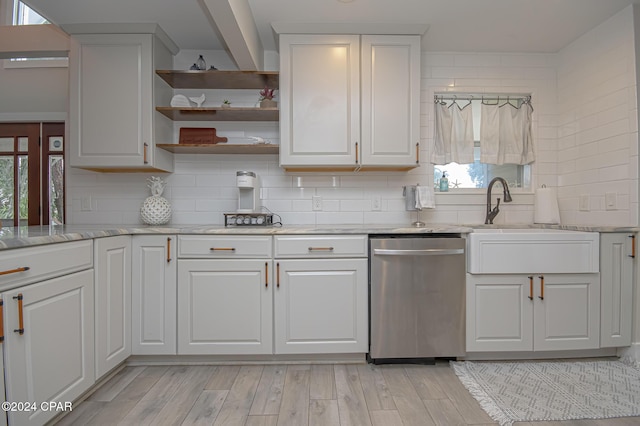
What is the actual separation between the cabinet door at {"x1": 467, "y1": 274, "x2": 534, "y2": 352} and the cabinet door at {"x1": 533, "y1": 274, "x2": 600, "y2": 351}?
0.22 feet

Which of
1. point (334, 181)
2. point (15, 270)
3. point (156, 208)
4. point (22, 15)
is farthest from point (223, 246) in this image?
point (22, 15)

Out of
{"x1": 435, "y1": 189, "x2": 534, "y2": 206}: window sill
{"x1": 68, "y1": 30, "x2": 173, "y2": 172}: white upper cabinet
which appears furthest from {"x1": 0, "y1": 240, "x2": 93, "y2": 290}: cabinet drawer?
{"x1": 435, "y1": 189, "x2": 534, "y2": 206}: window sill

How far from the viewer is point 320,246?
6.89 ft

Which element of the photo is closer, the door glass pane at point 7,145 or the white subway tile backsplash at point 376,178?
the white subway tile backsplash at point 376,178

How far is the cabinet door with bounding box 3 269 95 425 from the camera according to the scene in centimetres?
126

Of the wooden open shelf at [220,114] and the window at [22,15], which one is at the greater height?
the window at [22,15]

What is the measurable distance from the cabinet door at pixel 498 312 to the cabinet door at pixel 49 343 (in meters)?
2.21

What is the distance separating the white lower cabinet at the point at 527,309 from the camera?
2.10m

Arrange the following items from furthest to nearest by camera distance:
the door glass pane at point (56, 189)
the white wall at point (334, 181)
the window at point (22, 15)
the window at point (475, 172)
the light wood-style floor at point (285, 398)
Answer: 1. the window at point (22, 15)
2. the door glass pane at point (56, 189)
3. the window at point (475, 172)
4. the white wall at point (334, 181)
5. the light wood-style floor at point (285, 398)

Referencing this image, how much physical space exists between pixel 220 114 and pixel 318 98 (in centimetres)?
78

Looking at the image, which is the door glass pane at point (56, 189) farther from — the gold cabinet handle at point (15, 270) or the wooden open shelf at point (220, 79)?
the gold cabinet handle at point (15, 270)

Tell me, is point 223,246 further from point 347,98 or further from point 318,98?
point 347,98

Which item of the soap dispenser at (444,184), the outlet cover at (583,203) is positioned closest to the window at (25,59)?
the soap dispenser at (444,184)

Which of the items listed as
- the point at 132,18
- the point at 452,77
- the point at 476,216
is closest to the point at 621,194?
the point at 476,216
